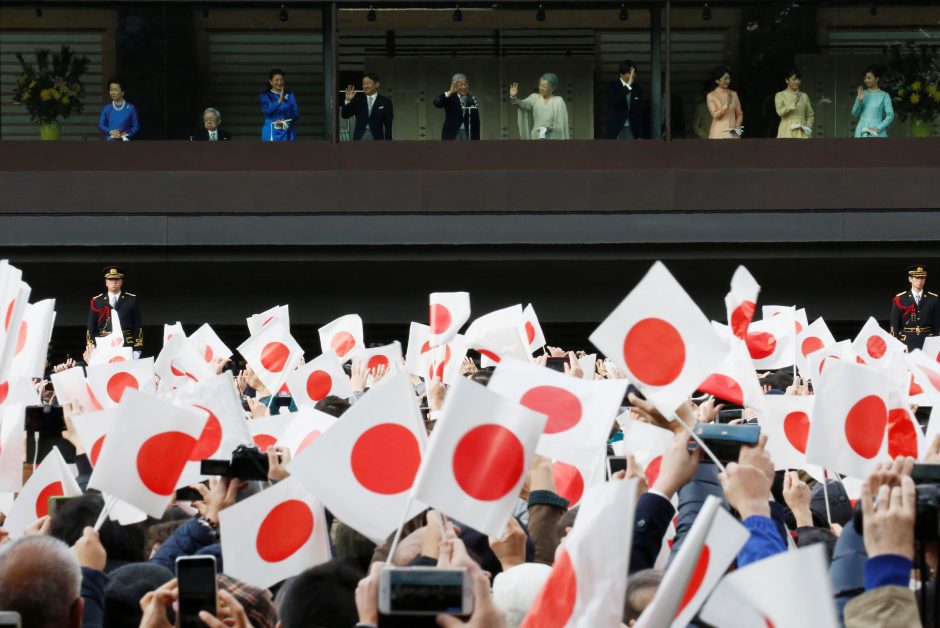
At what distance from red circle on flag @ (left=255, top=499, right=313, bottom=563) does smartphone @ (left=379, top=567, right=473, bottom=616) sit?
1.69m

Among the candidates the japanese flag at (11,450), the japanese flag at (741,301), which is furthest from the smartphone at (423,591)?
the japanese flag at (741,301)

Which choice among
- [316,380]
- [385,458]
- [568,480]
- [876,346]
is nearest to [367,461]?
[385,458]

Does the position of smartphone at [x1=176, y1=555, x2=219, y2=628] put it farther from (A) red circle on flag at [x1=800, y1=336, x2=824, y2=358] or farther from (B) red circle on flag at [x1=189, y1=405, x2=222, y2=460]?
(A) red circle on flag at [x1=800, y1=336, x2=824, y2=358]

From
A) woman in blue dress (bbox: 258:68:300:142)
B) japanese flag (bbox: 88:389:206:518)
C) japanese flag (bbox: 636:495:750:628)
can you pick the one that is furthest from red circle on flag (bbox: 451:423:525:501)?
woman in blue dress (bbox: 258:68:300:142)

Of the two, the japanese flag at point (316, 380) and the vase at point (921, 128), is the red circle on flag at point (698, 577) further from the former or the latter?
the vase at point (921, 128)

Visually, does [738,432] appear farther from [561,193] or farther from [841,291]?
[841,291]

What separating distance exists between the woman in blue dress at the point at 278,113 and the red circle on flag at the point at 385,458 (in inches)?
640

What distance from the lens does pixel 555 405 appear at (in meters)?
4.80

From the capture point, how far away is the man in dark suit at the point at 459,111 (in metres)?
19.8

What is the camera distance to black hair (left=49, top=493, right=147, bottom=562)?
4.64m

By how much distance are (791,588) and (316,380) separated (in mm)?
6714

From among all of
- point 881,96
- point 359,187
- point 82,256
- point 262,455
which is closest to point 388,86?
point 359,187

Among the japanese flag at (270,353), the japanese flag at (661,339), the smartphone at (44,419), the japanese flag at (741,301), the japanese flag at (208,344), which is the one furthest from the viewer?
the japanese flag at (208,344)

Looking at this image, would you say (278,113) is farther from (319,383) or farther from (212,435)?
(212,435)
